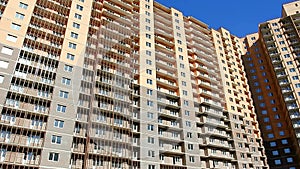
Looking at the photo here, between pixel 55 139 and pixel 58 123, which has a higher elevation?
pixel 58 123

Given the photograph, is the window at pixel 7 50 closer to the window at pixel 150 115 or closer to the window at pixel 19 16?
the window at pixel 19 16

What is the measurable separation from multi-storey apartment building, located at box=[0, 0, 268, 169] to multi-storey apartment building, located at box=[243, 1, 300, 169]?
7267mm

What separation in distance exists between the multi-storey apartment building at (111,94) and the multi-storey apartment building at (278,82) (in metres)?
7.27

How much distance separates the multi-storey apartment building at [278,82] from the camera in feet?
186

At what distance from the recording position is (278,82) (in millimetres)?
62188

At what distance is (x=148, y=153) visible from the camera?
36.0m

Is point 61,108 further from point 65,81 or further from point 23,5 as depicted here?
point 23,5

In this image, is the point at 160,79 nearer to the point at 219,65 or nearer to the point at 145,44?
the point at 145,44

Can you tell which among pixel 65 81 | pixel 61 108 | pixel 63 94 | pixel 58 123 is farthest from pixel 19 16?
pixel 58 123

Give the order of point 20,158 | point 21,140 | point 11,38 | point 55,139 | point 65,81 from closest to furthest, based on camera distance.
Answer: point 20,158, point 21,140, point 55,139, point 11,38, point 65,81

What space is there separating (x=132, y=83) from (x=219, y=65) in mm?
25374

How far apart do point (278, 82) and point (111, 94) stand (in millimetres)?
43463

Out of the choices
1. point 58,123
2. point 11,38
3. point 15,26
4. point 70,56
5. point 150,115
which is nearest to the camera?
point 58,123

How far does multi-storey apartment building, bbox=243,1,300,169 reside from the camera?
186 ft
